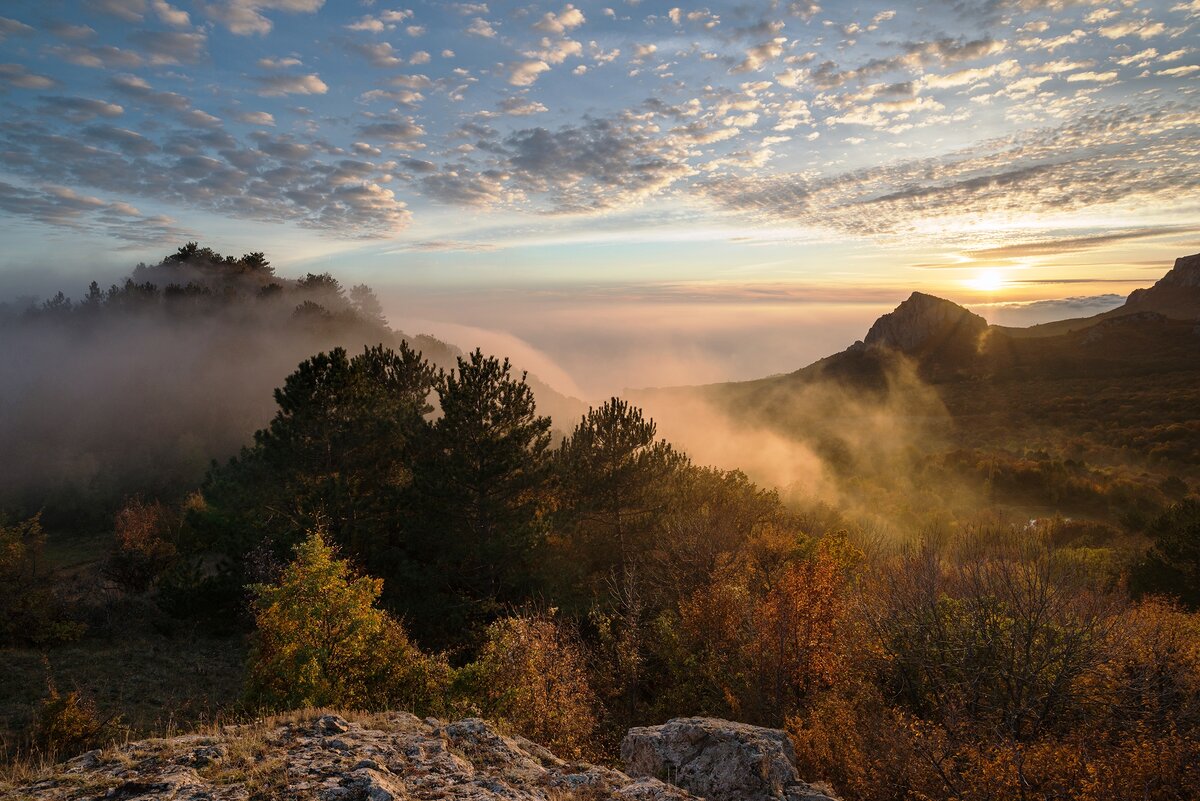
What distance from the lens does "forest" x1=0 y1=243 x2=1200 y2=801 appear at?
16.0 metres

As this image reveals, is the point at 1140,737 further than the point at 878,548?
No

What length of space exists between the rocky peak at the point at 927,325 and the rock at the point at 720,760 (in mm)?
139777

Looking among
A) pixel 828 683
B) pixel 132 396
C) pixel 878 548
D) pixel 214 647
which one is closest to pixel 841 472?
pixel 878 548

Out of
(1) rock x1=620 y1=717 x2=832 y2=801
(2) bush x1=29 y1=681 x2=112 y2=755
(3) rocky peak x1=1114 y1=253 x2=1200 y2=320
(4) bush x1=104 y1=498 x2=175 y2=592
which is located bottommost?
(4) bush x1=104 y1=498 x2=175 y2=592

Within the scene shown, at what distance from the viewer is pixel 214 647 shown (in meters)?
31.5

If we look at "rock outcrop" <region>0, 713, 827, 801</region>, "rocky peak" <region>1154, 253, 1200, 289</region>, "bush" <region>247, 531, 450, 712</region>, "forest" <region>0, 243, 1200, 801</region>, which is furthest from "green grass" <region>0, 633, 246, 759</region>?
"rocky peak" <region>1154, 253, 1200, 289</region>

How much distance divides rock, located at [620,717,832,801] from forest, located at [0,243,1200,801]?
3489mm

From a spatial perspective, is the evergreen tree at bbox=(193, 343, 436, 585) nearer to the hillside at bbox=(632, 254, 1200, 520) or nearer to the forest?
the forest

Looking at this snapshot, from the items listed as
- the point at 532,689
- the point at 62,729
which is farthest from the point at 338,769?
the point at 62,729

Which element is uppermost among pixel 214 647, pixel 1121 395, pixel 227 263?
pixel 227 263

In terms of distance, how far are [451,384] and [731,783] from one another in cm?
2329

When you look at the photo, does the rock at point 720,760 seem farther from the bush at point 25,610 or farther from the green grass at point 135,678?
the bush at point 25,610

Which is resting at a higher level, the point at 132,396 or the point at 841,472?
the point at 132,396

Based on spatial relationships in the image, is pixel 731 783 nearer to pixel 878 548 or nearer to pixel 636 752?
pixel 636 752
